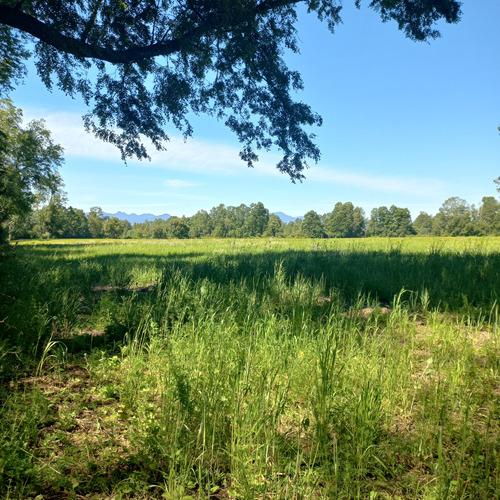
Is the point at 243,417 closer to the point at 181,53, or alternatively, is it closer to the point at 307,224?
the point at 181,53

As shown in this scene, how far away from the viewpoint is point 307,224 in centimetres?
12481

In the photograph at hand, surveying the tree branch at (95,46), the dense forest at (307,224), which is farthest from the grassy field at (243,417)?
the dense forest at (307,224)

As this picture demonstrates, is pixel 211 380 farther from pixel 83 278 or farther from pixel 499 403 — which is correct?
pixel 83 278

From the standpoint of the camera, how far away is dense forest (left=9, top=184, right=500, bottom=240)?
71.4 meters

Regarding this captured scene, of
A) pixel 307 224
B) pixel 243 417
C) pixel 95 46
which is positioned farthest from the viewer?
pixel 307 224

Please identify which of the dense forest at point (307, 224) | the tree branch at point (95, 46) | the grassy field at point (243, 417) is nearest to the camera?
the grassy field at point (243, 417)

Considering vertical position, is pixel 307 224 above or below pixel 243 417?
above

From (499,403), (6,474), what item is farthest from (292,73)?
(6,474)

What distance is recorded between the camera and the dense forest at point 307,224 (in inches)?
2810

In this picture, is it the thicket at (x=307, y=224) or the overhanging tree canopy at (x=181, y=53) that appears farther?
the thicket at (x=307, y=224)

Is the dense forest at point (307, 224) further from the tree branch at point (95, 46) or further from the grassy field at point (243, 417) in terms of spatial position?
the grassy field at point (243, 417)

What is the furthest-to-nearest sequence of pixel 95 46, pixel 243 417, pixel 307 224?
pixel 307 224 < pixel 95 46 < pixel 243 417

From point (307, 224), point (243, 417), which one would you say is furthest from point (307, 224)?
point (243, 417)

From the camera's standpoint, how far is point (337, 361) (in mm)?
2723
